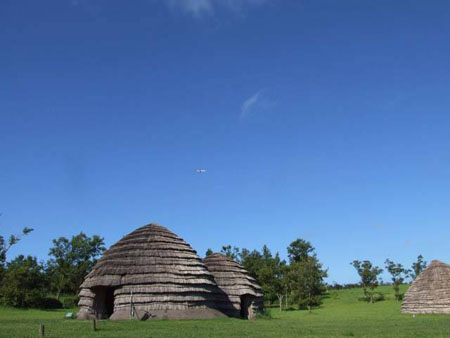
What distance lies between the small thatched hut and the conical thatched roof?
54.3 ft

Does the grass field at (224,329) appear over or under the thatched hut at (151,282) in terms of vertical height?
under

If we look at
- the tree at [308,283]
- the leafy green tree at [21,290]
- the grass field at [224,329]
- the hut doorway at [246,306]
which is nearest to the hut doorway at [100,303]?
the grass field at [224,329]

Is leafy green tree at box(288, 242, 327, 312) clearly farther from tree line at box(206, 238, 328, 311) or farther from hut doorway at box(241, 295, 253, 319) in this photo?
hut doorway at box(241, 295, 253, 319)

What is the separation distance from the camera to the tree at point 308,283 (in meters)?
59.4

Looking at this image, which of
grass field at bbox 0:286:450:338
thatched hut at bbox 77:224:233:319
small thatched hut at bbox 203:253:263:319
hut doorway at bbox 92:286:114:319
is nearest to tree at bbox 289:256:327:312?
small thatched hut at bbox 203:253:263:319

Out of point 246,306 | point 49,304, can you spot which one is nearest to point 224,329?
point 246,306

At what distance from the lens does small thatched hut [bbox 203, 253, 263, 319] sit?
116ft

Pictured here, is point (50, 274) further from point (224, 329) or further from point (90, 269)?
point (224, 329)

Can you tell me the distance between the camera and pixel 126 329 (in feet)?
68.0

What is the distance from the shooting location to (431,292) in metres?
42.8

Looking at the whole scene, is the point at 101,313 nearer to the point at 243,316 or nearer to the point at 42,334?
the point at 243,316

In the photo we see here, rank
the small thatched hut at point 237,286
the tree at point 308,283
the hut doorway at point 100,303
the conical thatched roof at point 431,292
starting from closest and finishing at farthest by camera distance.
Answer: the hut doorway at point 100,303 < the small thatched hut at point 237,286 < the conical thatched roof at point 431,292 < the tree at point 308,283

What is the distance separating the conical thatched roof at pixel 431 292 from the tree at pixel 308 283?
1668 cm

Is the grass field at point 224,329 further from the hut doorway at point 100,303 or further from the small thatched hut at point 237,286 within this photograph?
the small thatched hut at point 237,286
